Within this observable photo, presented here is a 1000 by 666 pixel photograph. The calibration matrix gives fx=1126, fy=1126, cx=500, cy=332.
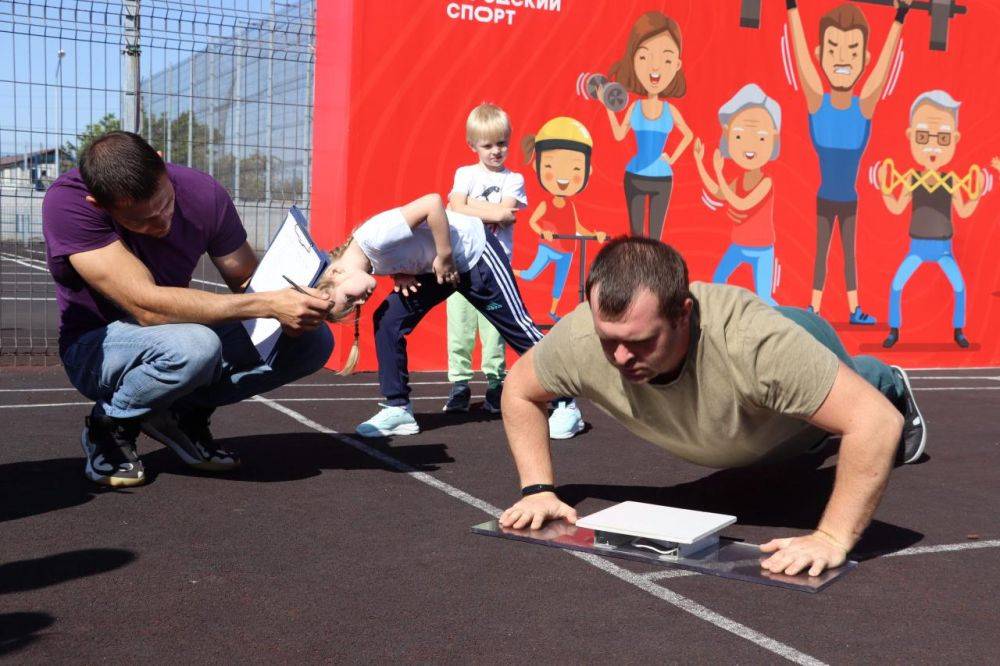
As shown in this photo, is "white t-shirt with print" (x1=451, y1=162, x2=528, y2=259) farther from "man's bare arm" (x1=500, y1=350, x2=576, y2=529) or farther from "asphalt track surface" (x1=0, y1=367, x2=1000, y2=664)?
"man's bare arm" (x1=500, y1=350, x2=576, y2=529)

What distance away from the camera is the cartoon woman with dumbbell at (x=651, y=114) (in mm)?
8500

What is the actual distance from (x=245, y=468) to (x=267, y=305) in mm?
1045

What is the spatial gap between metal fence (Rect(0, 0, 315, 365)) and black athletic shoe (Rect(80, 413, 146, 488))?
144 inches

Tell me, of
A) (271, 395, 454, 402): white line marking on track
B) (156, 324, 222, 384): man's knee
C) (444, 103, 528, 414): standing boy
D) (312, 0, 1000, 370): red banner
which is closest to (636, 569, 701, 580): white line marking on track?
(156, 324, 222, 384): man's knee

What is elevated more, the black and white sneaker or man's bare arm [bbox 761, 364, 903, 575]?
man's bare arm [bbox 761, 364, 903, 575]

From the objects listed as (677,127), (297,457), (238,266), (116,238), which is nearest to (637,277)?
(116,238)

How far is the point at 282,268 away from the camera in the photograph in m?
4.39

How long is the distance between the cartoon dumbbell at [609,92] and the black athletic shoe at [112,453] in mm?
5020

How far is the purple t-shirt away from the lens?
406cm

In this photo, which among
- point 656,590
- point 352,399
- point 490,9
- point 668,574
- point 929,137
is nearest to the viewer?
point 656,590

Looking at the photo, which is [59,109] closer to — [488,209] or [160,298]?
→ [488,209]

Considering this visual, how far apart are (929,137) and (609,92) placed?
291 cm

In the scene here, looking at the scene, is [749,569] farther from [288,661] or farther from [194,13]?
[194,13]

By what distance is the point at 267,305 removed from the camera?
4.00 metres
